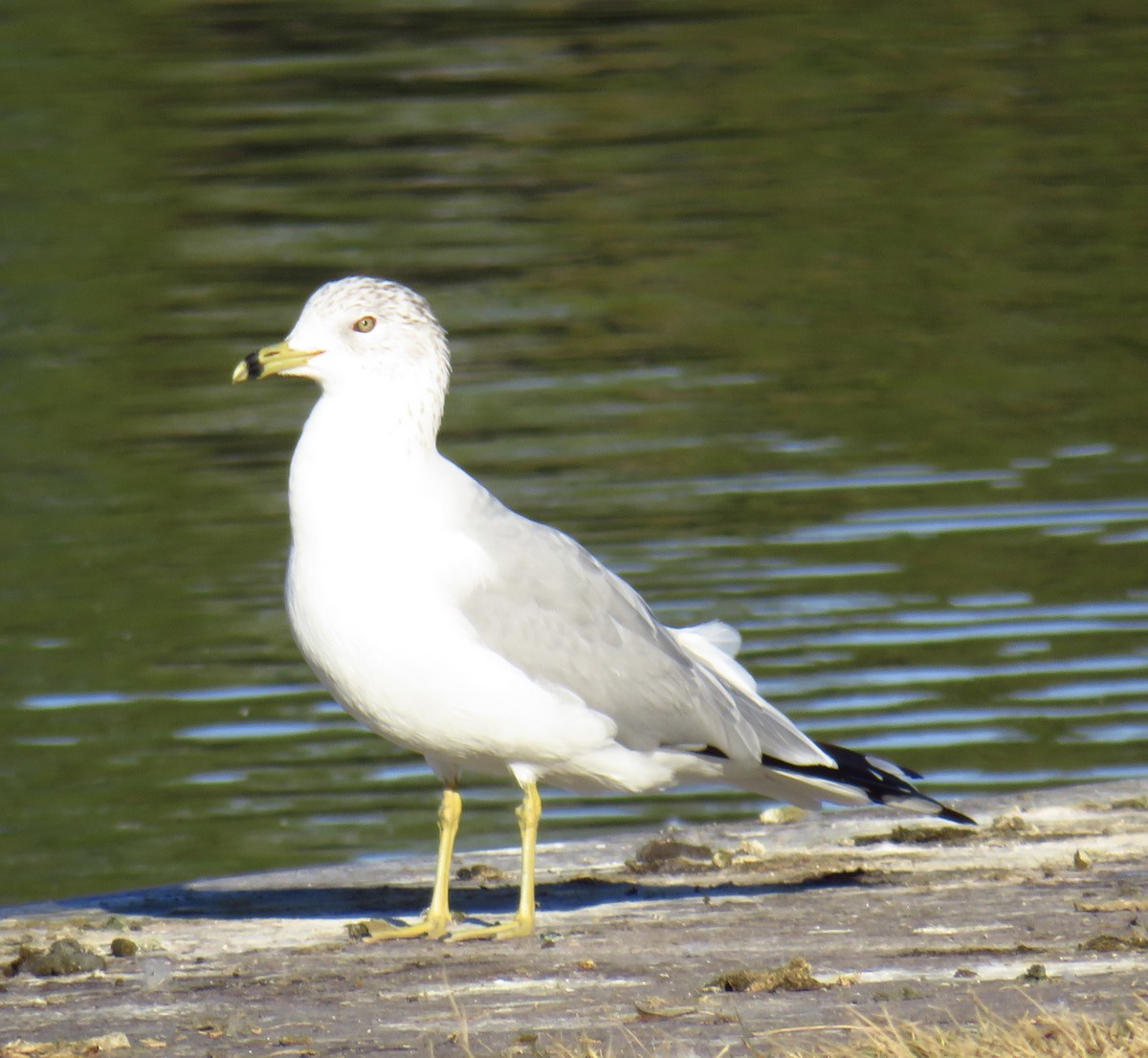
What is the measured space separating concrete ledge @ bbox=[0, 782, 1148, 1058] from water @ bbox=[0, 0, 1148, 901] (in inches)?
89.4

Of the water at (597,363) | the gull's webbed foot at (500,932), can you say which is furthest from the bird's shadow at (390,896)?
the water at (597,363)

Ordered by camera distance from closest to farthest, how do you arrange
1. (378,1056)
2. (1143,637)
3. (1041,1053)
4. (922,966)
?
(1041,1053), (378,1056), (922,966), (1143,637)

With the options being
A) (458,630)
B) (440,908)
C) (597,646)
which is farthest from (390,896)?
(458,630)

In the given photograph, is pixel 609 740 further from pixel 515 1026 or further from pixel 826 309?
pixel 826 309

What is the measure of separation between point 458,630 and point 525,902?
0.71 m

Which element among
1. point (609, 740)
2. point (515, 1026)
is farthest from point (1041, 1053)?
point (609, 740)

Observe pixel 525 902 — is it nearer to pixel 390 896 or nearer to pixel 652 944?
pixel 652 944

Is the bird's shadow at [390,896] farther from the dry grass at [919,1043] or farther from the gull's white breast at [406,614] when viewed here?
the dry grass at [919,1043]

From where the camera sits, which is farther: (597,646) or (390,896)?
(390,896)

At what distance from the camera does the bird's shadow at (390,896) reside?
6602 millimetres

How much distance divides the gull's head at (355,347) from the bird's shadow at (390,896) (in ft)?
4.71

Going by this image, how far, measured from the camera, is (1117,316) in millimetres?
17203

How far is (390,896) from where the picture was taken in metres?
6.93

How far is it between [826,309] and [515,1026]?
13.0 meters
